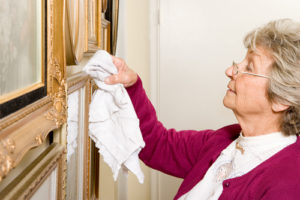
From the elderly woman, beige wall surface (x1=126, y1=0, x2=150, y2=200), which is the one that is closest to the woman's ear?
→ the elderly woman

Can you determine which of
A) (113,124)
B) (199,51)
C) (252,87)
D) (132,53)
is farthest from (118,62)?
(199,51)

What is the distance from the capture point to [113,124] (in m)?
1.08

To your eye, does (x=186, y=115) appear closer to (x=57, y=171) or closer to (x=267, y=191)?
(x=267, y=191)

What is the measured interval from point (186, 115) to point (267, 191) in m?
1.68

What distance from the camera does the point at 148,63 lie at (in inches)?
105

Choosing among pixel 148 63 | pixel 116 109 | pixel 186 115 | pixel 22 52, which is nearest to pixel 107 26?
pixel 116 109

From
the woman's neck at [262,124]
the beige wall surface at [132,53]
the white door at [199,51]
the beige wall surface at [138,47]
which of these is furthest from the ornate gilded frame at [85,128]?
the white door at [199,51]

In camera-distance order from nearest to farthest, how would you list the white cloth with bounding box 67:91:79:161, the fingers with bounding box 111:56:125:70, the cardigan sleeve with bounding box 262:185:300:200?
1. the white cloth with bounding box 67:91:79:161
2. the cardigan sleeve with bounding box 262:185:300:200
3. the fingers with bounding box 111:56:125:70

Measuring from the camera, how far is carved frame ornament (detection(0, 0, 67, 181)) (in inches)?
15.7

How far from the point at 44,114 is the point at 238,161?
85 centimetres

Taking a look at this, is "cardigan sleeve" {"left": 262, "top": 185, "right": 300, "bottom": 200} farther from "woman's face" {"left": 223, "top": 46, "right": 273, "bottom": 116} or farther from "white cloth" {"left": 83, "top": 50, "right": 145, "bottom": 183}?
"white cloth" {"left": 83, "top": 50, "right": 145, "bottom": 183}

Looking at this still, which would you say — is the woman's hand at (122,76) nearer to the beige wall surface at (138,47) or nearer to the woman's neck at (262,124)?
the woman's neck at (262,124)

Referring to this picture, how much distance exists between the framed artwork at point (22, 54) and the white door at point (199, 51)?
6.93ft

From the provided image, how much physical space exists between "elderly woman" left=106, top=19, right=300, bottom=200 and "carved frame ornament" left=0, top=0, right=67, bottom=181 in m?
0.36
